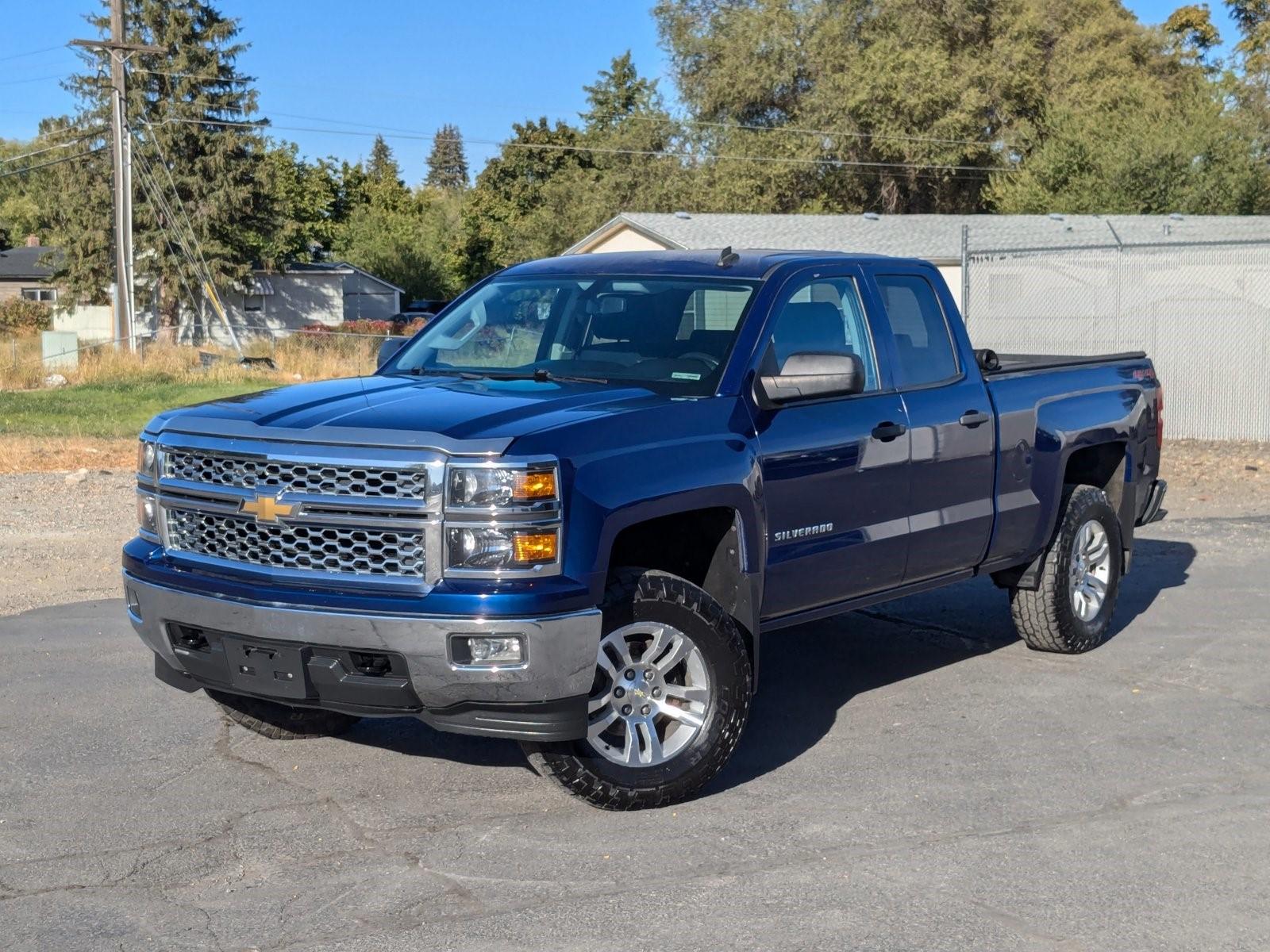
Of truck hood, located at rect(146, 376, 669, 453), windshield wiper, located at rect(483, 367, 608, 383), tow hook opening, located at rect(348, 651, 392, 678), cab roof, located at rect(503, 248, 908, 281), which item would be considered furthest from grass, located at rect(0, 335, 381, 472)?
tow hook opening, located at rect(348, 651, 392, 678)

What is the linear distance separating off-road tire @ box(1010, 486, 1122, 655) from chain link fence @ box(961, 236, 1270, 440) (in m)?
9.36

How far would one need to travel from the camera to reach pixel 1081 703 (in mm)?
6781

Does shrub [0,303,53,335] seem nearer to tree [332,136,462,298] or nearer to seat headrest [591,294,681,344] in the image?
tree [332,136,462,298]

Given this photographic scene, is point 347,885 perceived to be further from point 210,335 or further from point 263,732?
point 210,335

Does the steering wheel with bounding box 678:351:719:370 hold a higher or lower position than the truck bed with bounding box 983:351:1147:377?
higher

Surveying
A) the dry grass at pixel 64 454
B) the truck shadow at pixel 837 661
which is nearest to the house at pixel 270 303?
the dry grass at pixel 64 454

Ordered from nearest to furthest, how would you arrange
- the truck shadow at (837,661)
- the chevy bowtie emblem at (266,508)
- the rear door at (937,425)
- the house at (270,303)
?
the chevy bowtie emblem at (266,508)
the truck shadow at (837,661)
the rear door at (937,425)
the house at (270,303)

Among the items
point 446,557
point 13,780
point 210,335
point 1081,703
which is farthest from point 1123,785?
point 210,335

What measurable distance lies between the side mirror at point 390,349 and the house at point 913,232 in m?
26.8

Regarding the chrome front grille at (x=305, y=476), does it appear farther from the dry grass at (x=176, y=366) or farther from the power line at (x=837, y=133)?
the power line at (x=837, y=133)

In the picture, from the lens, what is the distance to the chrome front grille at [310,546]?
4.78 meters

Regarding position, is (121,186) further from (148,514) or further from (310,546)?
(310,546)

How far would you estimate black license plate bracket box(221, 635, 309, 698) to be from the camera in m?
4.84

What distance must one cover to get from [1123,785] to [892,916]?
167cm
